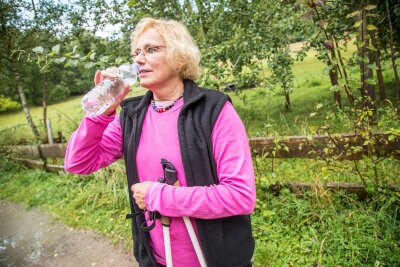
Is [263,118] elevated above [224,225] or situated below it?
below

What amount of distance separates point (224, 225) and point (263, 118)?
905 cm

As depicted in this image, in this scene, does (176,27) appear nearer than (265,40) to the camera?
Yes

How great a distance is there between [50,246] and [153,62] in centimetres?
402

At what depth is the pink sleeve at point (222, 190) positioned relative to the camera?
4.73ft

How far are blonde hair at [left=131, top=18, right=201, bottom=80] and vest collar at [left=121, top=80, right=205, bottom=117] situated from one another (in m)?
0.08

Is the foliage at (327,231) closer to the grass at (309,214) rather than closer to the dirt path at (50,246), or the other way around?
the grass at (309,214)

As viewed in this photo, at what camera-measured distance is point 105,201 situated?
513 centimetres

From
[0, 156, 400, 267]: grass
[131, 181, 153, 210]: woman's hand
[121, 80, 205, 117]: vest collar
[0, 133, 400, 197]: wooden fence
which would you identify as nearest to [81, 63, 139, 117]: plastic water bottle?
[121, 80, 205, 117]: vest collar

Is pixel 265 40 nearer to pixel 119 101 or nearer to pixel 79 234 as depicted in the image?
pixel 119 101

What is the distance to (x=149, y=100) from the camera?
1811 mm

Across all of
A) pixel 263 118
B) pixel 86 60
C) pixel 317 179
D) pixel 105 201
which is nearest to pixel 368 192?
pixel 317 179

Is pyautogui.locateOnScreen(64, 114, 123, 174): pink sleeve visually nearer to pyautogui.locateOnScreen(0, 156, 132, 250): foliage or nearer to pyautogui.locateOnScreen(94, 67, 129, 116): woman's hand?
pyautogui.locateOnScreen(94, 67, 129, 116): woman's hand

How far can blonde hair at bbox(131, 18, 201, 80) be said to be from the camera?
1.69 m

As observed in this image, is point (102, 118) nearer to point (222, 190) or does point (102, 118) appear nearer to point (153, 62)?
point (153, 62)
